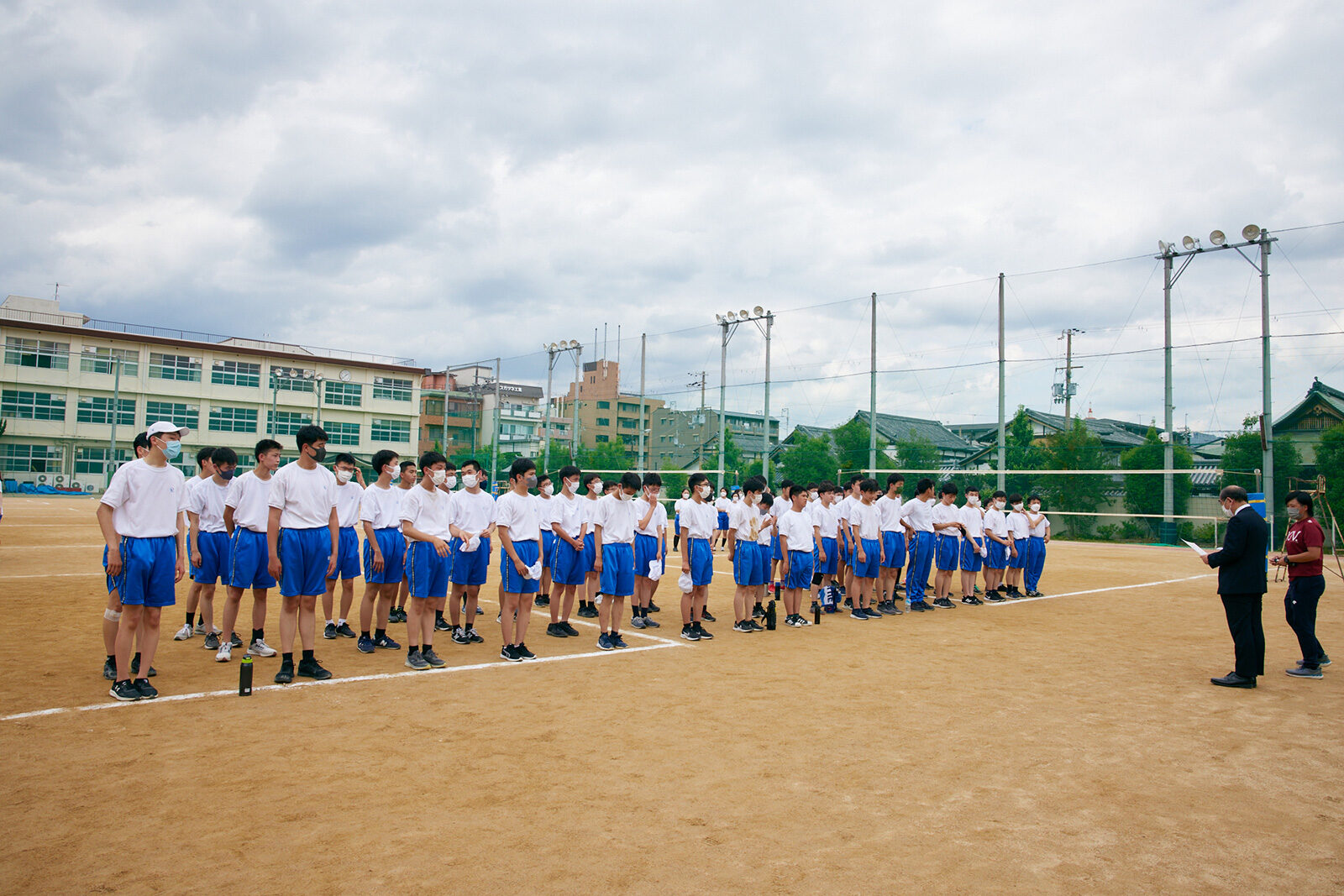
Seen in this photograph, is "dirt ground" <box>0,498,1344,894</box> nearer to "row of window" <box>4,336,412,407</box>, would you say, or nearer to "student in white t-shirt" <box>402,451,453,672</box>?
"student in white t-shirt" <box>402,451,453,672</box>

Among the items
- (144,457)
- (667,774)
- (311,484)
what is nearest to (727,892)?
(667,774)

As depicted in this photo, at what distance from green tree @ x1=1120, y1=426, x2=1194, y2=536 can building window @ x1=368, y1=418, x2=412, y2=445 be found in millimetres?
49907

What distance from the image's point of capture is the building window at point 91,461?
51.6m

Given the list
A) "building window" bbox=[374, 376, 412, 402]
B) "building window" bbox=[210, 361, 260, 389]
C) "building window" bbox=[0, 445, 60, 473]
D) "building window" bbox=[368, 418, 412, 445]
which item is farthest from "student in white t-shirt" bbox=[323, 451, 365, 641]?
"building window" bbox=[374, 376, 412, 402]

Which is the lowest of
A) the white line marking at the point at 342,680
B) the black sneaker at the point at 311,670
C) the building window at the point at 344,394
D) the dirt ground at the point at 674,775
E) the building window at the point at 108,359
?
the white line marking at the point at 342,680

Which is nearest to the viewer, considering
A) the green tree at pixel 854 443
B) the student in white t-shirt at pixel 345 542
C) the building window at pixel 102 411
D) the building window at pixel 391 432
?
the student in white t-shirt at pixel 345 542

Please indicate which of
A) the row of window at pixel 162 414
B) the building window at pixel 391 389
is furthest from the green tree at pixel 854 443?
the building window at pixel 391 389

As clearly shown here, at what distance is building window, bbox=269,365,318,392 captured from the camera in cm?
5591

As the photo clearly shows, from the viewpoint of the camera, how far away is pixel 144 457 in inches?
243

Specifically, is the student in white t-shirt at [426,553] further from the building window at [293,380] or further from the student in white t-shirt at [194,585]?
the building window at [293,380]

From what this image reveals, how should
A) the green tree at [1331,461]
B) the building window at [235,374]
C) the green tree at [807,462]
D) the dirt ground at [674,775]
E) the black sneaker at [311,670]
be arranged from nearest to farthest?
the dirt ground at [674,775]
the black sneaker at [311,670]
the green tree at [1331,461]
the green tree at [807,462]
the building window at [235,374]

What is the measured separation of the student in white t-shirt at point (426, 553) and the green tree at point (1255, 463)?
25956mm

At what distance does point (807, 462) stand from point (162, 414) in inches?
1714

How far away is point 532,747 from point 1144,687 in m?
5.72
